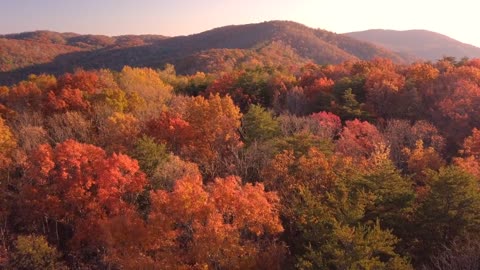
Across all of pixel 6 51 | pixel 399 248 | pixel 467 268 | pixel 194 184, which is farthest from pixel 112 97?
pixel 6 51

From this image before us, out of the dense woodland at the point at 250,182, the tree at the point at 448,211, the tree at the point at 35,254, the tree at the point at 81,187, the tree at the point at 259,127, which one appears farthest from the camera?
the tree at the point at 259,127

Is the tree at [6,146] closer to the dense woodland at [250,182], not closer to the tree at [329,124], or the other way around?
the dense woodland at [250,182]

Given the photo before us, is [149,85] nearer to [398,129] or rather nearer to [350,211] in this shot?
[398,129]

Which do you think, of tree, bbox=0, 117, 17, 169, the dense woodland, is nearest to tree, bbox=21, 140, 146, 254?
the dense woodland

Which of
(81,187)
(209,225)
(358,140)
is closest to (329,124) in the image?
(358,140)

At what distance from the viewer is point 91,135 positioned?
4972 centimetres

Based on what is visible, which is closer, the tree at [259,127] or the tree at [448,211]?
the tree at [448,211]

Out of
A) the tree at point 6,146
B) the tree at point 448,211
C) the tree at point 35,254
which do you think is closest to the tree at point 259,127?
the tree at point 448,211

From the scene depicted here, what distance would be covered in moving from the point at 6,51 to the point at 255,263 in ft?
602

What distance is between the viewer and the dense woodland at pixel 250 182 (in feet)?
83.0

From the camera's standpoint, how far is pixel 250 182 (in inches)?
1447

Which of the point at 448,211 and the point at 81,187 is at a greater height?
the point at 448,211

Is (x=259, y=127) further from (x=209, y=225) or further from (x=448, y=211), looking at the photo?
(x=448, y=211)

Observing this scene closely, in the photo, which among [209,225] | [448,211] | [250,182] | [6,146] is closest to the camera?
[209,225]
